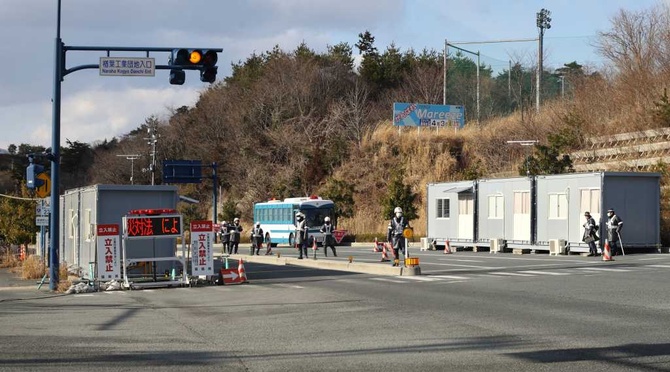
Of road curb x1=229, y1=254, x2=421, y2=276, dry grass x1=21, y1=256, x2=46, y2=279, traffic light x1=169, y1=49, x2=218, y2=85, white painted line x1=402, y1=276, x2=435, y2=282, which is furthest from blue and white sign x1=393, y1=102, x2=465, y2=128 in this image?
traffic light x1=169, y1=49, x2=218, y2=85

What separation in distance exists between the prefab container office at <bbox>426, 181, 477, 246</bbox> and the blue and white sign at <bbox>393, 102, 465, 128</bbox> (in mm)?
20250

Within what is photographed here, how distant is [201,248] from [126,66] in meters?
5.33

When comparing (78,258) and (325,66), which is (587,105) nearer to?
(325,66)

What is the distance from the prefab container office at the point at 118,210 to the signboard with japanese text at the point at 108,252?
6.54 ft

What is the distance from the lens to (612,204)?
3428 cm

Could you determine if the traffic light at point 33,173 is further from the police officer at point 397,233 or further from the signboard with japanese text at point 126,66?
the police officer at point 397,233

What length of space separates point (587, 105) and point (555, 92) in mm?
16695

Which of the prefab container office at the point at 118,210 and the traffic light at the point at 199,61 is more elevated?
the traffic light at the point at 199,61

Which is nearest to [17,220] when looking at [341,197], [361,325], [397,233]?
[341,197]

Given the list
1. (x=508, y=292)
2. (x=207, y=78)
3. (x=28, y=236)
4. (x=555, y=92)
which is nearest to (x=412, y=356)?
(x=508, y=292)

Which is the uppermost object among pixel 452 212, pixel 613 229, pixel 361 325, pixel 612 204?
pixel 612 204

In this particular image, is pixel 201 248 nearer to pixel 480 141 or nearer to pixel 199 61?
pixel 199 61

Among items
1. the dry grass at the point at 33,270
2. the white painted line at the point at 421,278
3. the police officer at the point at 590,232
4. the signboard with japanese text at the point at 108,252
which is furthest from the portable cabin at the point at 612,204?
the dry grass at the point at 33,270

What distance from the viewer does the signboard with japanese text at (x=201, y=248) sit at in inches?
958
